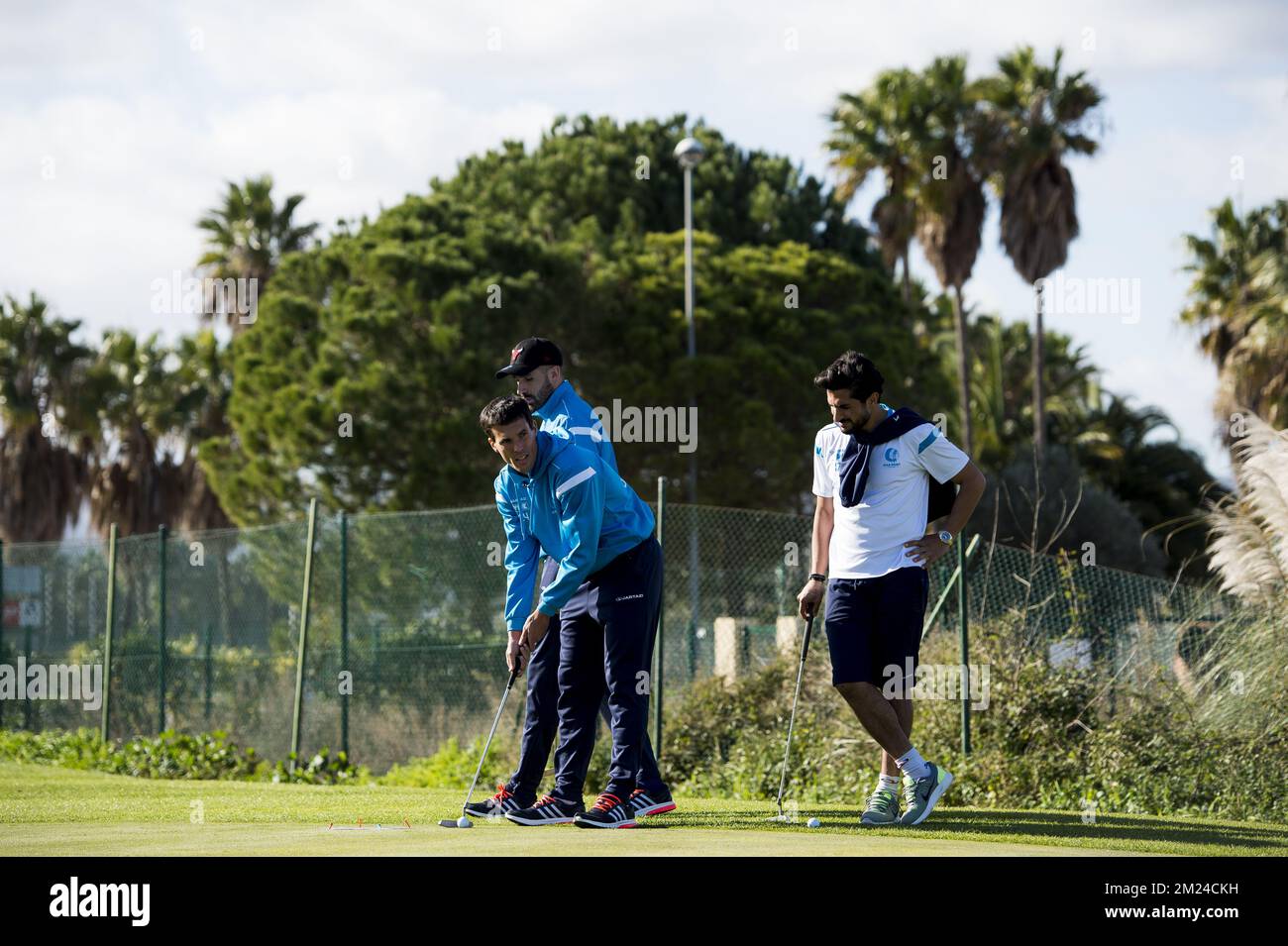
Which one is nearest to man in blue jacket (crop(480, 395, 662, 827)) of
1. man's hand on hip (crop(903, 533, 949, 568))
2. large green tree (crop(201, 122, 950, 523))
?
man's hand on hip (crop(903, 533, 949, 568))

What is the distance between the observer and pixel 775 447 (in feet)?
96.8

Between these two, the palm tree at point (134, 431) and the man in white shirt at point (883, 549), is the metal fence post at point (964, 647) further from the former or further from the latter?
the palm tree at point (134, 431)

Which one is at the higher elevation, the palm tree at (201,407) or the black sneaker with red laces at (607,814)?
the palm tree at (201,407)

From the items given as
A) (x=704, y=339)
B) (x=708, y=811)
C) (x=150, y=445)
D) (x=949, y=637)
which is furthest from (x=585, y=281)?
(x=708, y=811)

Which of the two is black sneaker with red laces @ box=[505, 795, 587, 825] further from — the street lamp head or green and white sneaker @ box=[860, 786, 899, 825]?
the street lamp head

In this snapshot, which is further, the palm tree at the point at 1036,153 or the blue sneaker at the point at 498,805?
the palm tree at the point at 1036,153

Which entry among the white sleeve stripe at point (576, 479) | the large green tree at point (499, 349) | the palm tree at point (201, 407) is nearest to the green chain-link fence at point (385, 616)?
the white sleeve stripe at point (576, 479)

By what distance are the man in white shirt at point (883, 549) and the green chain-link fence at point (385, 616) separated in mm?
3600

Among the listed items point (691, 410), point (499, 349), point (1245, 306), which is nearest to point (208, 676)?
point (499, 349)

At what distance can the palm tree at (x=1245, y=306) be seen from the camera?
2711 cm

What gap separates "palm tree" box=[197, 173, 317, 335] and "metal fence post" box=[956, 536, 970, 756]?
3186 centimetres
